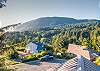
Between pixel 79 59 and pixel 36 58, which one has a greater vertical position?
pixel 79 59

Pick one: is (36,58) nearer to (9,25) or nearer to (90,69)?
(9,25)

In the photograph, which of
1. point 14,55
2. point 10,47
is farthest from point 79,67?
point 14,55

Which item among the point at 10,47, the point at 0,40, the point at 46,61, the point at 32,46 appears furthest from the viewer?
the point at 32,46

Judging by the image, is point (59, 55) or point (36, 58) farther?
point (59, 55)

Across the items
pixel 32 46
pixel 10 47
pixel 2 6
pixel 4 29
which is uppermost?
pixel 2 6

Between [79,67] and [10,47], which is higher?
[79,67]

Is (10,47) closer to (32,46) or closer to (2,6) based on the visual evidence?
(2,6)

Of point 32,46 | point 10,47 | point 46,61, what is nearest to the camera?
point 10,47

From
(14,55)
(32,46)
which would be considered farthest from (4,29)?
(32,46)

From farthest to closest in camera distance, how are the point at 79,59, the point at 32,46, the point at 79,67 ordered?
the point at 32,46 < the point at 79,59 < the point at 79,67
